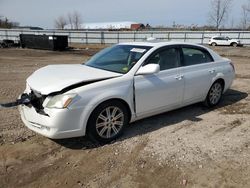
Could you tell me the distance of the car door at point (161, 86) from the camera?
430 cm

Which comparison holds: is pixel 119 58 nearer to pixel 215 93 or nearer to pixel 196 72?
pixel 196 72

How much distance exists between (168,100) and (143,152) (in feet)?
4.19

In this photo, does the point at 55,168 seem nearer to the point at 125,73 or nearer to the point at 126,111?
the point at 126,111

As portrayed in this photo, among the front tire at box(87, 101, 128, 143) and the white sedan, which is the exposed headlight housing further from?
the front tire at box(87, 101, 128, 143)

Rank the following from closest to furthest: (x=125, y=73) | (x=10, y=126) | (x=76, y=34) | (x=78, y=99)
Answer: (x=78, y=99) → (x=125, y=73) → (x=10, y=126) → (x=76, y=34)

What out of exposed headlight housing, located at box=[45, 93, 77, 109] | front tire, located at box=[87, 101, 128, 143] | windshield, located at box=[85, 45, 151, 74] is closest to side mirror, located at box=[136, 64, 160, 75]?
windshield, located at box=[85, 45, 151, 74]

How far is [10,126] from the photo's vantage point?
186 inches

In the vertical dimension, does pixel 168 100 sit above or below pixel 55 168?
above

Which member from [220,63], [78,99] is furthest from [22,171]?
[220,63]

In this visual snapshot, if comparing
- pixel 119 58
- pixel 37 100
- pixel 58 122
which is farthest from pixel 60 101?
pixel 119 58

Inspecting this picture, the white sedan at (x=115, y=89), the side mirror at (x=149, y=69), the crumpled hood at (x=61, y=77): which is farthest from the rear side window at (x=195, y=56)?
the crumpled hood at (x=61, y=77)

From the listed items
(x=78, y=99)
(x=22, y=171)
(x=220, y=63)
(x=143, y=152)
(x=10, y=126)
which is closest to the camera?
(x=22, y=171)

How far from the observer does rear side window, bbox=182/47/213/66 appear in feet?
16.8

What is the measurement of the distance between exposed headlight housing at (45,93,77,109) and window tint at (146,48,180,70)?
1566mm
